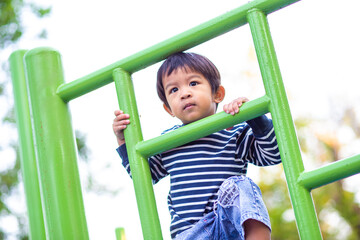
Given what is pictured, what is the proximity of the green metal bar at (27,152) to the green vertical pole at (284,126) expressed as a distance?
0.93m

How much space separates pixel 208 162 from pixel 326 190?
9.33 metres

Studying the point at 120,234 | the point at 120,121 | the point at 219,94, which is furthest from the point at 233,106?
the point at 120,234

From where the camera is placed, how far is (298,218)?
3.91 feet

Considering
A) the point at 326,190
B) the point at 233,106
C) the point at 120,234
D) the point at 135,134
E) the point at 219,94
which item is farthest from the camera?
the point at 326,190

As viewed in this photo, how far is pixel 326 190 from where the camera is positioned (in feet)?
34.2

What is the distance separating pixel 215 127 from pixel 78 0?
1184 centimetres

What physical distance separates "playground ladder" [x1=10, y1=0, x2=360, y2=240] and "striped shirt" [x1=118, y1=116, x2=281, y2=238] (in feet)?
0.61

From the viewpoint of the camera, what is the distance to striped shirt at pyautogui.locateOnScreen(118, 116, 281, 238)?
60.7 inches

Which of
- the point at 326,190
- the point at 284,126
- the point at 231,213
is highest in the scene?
the point at 326,190

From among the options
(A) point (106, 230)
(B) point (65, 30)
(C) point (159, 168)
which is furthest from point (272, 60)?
(B) point (65, 30)

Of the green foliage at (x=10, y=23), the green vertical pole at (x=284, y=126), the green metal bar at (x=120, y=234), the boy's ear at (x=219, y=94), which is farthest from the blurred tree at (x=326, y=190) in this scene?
the green vertical pole at (x=284, y=126)

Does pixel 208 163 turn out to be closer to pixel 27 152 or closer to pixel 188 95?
pixel 188 95

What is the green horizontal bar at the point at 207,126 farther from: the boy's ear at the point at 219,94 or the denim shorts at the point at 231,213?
the boy's ear at the point at 219,94

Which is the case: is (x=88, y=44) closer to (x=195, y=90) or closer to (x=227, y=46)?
(x=227, y=46)
